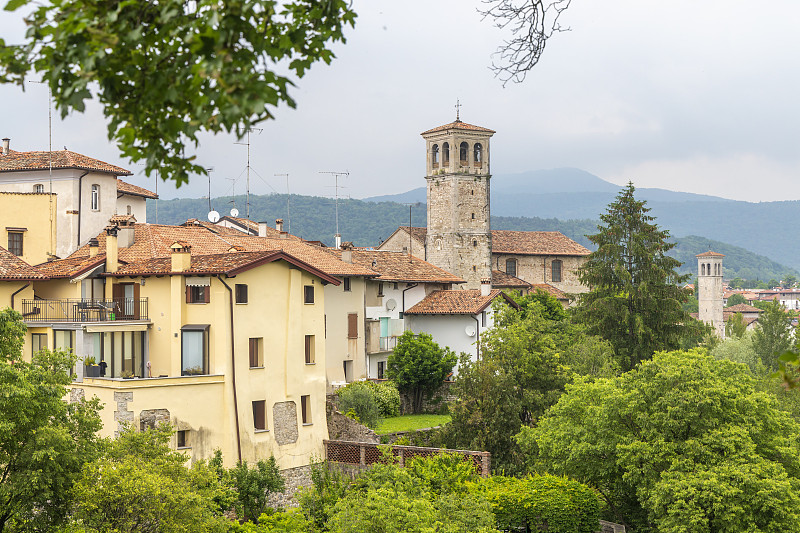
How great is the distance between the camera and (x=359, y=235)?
168m

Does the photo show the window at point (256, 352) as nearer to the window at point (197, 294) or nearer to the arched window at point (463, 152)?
the window at point (197, 294)

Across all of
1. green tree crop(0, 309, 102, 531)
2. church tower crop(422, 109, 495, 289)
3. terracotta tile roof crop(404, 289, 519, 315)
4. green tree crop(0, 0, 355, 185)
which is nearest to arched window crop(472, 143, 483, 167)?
church tower crop(422, 109, 495, 289)

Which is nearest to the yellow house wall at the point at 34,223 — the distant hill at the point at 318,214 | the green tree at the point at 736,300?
the distant hill at the point at 318,214

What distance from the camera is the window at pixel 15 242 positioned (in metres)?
39.5

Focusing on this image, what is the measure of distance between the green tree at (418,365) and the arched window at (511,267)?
90.3ft

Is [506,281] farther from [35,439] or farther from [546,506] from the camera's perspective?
[35,439]

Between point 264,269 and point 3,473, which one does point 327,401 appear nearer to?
point 264,269

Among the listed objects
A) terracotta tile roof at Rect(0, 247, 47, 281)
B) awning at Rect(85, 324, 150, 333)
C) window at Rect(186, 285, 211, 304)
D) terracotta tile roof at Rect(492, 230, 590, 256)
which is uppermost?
terracotta tile roof at Rect(492, 230, 590, 256)

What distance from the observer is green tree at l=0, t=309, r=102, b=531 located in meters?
19.2

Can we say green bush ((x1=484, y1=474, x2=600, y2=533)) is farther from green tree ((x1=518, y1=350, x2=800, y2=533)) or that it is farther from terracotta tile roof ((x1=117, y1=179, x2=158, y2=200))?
terracotta tile roof ((x1=117, y1=179, x2=158, y2=200))

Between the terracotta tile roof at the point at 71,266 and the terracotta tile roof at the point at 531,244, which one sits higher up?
the terracotta tile roof at the point at 531,244

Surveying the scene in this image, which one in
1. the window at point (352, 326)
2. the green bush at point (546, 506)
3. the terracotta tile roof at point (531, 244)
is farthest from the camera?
the terracotta tile roof at point (531, 244)

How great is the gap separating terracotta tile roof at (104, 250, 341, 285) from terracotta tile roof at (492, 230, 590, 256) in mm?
39814

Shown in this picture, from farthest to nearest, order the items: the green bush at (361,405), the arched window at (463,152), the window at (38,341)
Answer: the arched window at (463,152) → the green bush at (361,405) → the window at (38,341)
